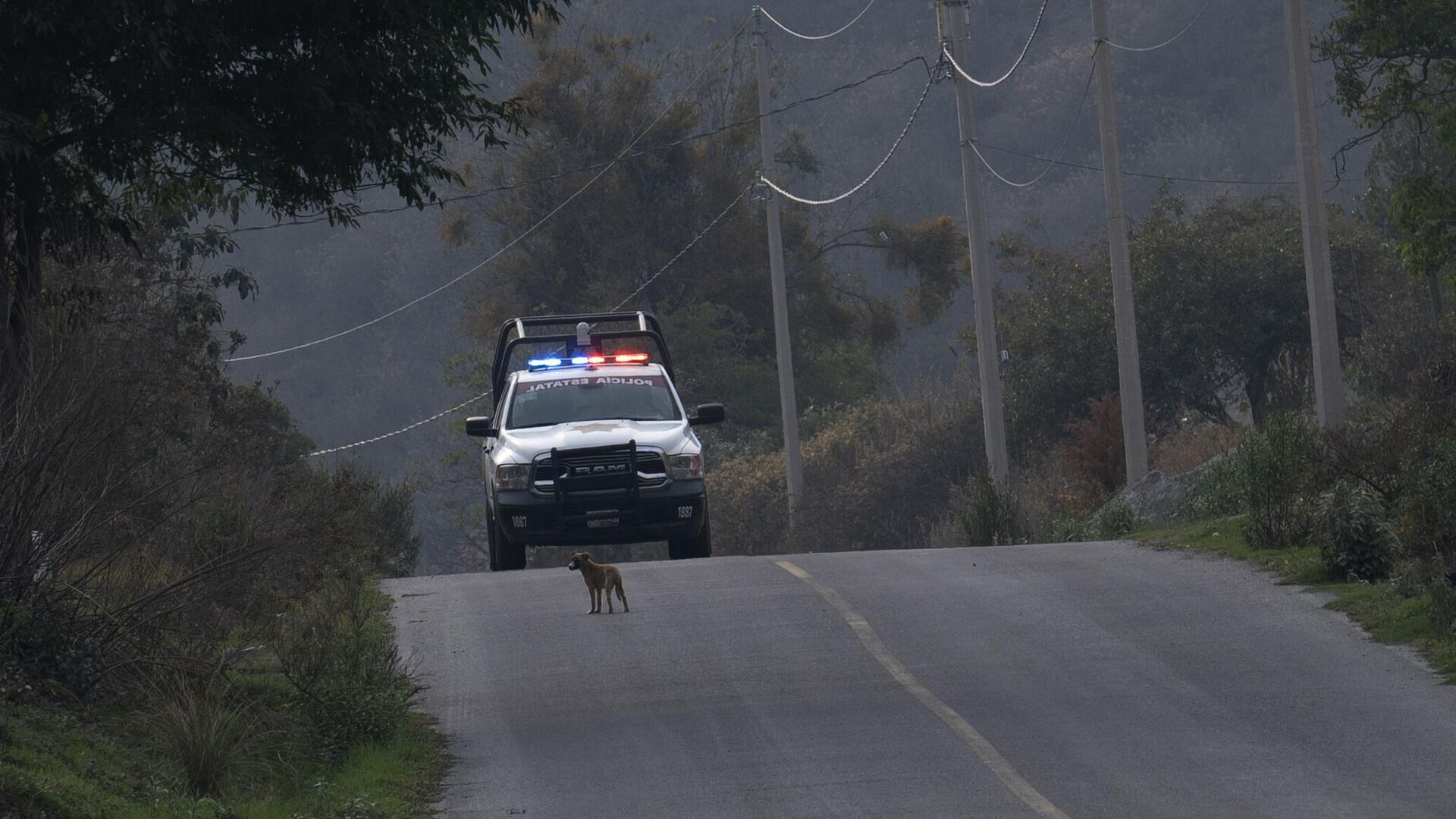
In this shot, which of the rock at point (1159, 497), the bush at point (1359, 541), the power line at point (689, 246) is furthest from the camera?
the power line at point (689, 246)

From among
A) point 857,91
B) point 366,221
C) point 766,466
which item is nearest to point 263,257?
point 366,221

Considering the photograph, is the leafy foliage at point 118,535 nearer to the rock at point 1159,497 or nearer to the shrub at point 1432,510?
the shrub at point 1432,510

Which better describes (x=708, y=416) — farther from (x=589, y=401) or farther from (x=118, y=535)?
(x=118, y=535)

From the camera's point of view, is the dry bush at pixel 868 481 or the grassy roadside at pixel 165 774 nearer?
the grassy roadside at pixel 165 774

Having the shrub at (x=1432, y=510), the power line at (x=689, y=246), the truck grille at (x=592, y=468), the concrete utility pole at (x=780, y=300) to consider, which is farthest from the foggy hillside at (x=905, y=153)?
the shrub at (x=1432, y=510)

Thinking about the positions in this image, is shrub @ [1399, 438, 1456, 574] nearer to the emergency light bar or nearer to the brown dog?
the brown dog

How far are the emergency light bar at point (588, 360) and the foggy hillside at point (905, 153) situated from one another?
7965 cm

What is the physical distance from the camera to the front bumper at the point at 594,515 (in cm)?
1802

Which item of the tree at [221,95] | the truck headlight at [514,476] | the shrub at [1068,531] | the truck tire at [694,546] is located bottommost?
the shrub at [1068,531]

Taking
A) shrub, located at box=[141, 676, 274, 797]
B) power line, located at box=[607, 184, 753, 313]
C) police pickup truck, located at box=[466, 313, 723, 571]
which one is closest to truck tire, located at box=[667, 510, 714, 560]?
police pickup truck, located at box=[466, 313, 723, 571]

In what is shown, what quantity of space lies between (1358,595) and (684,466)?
692 centimetres

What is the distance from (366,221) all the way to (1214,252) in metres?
79.0

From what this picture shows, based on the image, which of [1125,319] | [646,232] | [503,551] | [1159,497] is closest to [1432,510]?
[503,551]

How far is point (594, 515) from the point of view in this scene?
59.1ft
